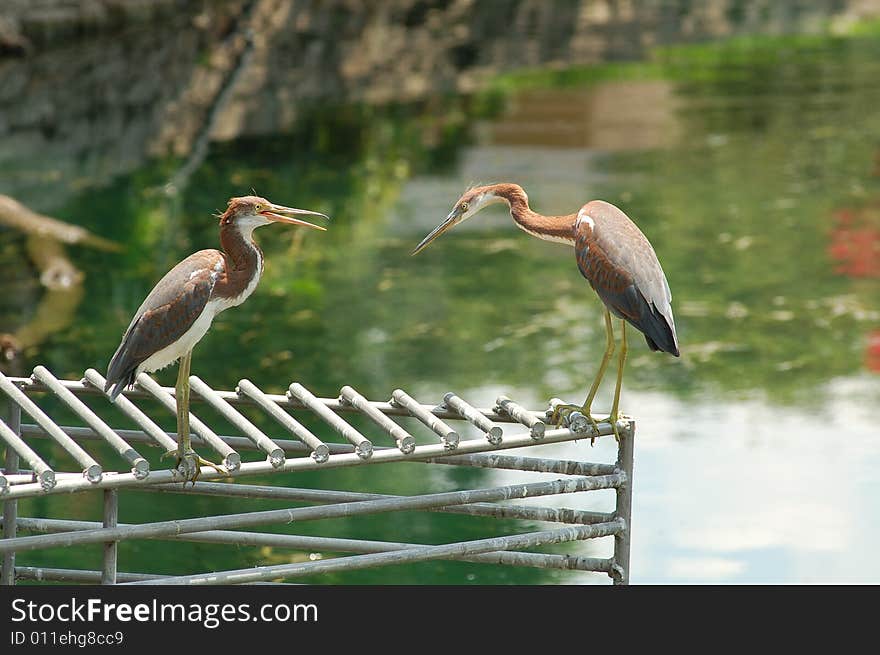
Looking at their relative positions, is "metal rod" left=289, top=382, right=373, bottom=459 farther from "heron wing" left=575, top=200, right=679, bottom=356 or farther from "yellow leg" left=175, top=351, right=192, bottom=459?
"heron wing" left=575, top=200, right=679, bottom=356

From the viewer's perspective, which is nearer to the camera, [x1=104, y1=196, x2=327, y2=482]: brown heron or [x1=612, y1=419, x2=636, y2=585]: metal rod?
[x1=104, y1=196, x2=327, y2=482]: brown heron

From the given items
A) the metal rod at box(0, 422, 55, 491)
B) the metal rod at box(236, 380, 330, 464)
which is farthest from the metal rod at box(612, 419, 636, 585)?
the metal rod at box(0, 422, 55, 491)

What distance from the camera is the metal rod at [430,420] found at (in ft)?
13.0

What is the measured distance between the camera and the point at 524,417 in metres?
4.19

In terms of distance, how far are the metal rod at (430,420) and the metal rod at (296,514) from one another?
15 centimetres

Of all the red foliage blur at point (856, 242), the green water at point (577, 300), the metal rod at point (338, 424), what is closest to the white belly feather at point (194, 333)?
the metal rod at point (338, 424)

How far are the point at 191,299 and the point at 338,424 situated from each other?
1.66 feet

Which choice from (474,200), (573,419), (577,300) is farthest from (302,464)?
(577,300)

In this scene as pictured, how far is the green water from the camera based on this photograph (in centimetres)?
652

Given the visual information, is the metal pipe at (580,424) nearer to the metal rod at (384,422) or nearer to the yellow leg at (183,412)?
the metal rod at (384,422)

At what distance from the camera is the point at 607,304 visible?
446 cm

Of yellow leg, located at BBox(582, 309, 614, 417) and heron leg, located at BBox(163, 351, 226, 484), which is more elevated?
yellow leg, located at BBox(582, 309, 614, 417)

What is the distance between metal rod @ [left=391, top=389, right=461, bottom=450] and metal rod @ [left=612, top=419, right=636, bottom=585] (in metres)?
0.49

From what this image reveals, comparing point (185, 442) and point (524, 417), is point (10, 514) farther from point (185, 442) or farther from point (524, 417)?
point (524, 417)
